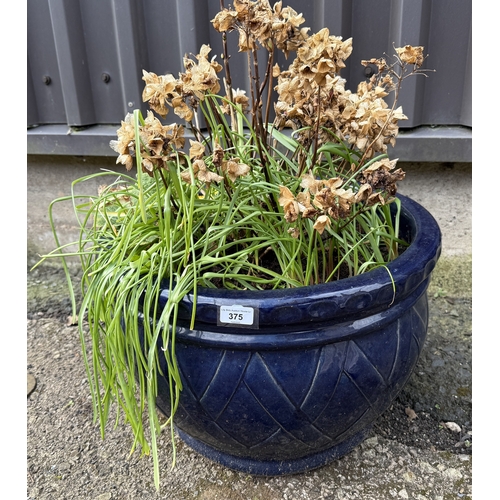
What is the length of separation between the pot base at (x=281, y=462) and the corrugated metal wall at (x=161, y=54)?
3.69 feet

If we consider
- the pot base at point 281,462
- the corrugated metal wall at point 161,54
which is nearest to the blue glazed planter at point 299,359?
the pot base at point 281,462

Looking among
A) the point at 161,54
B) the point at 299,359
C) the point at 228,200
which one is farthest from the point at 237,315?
the point at 161,54

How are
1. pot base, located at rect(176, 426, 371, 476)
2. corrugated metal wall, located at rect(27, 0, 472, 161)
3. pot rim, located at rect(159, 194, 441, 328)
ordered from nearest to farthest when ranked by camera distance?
pot rim, located at rect(159, 194, 441, 328), pot base, located at rect(176, 426, 371, 476), corrugated metal wall, located at rect(27, 0, 472, 161)

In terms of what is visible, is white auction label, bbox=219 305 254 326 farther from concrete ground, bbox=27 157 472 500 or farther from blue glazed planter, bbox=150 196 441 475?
concrete ground, bbox=27 157 472 500

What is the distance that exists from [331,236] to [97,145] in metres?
1.36

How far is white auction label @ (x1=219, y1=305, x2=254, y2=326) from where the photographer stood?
89 cm

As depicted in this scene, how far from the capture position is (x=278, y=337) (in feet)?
3.01

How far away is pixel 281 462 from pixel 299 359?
0.37m

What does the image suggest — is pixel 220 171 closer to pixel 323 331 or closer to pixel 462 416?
pixel 323 331

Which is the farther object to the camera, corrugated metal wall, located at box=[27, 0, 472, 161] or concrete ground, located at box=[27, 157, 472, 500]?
corrugated metal wall, located at box=[27, 0, 472, 161]

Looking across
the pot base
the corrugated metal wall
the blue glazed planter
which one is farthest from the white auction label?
the corrugated metal wall

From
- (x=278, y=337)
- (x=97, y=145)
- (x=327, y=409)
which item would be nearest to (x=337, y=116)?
(x=278, y=337)

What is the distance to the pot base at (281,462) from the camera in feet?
3.86

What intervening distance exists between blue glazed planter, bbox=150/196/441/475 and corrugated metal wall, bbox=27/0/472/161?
98 cm
